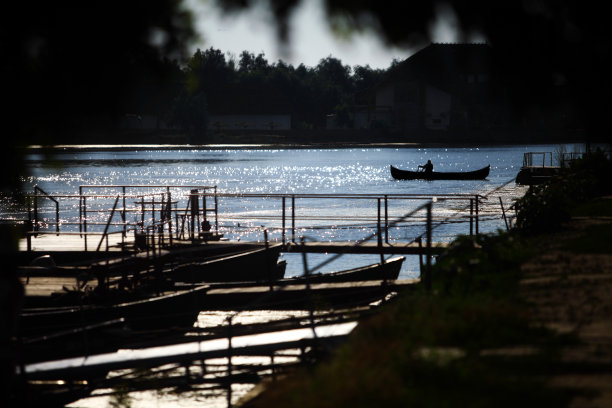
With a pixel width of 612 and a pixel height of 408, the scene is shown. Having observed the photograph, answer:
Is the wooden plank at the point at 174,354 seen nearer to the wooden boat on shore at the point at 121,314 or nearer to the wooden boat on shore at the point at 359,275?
the wooden boat on shore at the point at 121,314

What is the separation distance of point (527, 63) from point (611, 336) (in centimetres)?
316

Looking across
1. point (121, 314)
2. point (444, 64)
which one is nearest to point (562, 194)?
point (121, 314)

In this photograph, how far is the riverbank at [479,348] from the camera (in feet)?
17.6

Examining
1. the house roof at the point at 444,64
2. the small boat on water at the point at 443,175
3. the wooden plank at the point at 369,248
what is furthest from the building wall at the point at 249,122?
the house roof at the point at 444,64

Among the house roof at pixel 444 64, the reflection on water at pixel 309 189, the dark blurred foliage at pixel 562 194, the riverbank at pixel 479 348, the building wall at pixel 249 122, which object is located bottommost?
the reflection on water at pixel 309 189

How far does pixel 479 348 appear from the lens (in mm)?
6492

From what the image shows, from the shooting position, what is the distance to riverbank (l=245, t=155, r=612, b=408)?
537 centimetres

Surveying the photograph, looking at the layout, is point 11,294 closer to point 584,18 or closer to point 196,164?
point 584,18

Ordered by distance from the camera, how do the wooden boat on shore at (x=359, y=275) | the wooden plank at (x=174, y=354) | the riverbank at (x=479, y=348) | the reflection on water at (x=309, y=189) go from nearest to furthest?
the riverbank at (x=479, y=348), the wooden plank at (x=174, y=354), the wooden boat on shore at (x=359, y=275), the reflection on water at (x=309, y=189)

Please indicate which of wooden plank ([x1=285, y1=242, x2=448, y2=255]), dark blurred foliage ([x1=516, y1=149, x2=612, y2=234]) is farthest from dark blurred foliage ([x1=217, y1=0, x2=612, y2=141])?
wooden plank ([x1=285, y1=242, x2=448, y2=255])

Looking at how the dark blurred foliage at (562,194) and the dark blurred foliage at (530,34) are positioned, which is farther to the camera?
the dark blurred foliage at (562,194)

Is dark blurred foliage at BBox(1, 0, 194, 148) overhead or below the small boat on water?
overhead

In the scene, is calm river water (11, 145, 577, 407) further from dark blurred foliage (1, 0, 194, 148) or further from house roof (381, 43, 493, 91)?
house roof (381, 43, 493, 91)

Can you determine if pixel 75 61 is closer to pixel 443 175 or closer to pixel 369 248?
pixel 369 248
